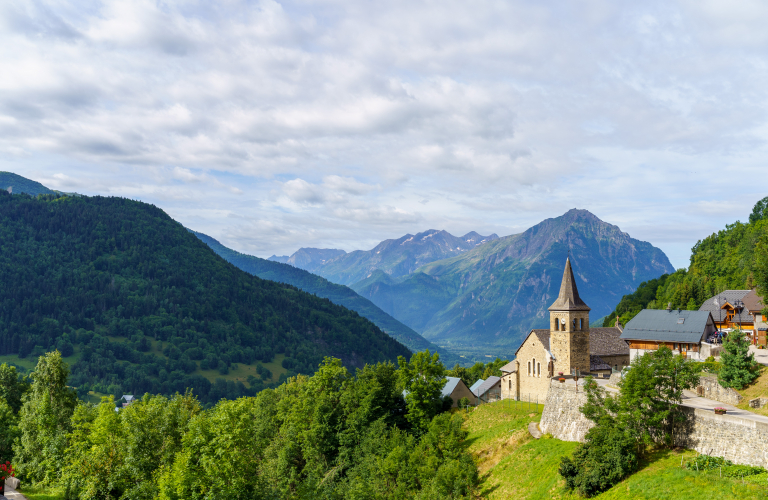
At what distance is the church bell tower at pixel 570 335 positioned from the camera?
210ft

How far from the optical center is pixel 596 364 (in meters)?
69.0

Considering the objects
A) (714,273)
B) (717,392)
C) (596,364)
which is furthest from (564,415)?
(714,273)

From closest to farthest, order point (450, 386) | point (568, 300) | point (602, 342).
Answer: point (568, 300) < point (602, 342) < point (450, 386)

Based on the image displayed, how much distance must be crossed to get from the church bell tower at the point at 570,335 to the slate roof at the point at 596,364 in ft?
10.8

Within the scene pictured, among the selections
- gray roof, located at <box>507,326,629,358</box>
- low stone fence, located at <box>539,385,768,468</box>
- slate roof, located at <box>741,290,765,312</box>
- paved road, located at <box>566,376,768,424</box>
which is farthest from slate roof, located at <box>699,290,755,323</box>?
low stone fence, located at <box>539,385,768,468</box>

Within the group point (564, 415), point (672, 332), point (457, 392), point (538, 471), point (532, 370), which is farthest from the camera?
point (457, 392)

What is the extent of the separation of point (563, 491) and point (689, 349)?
140ft

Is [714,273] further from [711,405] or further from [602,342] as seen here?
[711,405]

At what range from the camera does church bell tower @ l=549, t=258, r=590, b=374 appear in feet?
210

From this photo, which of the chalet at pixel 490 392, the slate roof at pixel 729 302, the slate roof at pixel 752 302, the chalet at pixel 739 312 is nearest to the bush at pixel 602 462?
the chalet at pixel 490 392

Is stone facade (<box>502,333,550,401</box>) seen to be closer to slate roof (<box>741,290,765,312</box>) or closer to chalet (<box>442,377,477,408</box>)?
chalet (<box>442,377,477,408</box>)

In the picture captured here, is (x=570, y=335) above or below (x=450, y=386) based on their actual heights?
above

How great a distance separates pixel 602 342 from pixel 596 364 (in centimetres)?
582

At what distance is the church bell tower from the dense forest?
1618 cm
